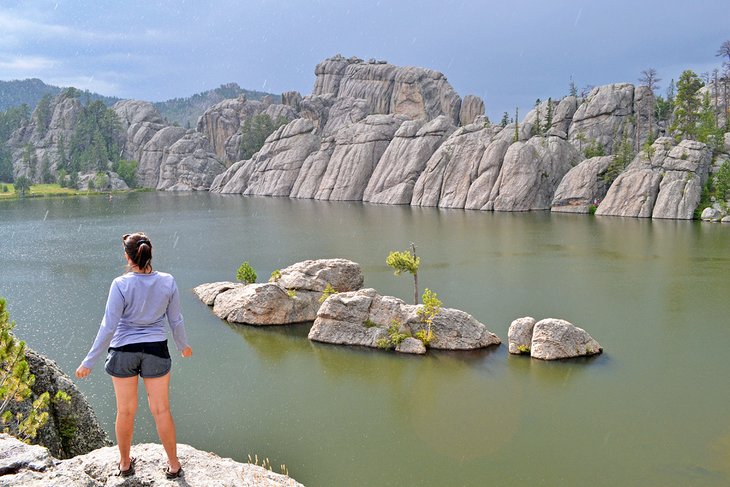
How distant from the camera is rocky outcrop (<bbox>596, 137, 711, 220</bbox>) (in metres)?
87.1

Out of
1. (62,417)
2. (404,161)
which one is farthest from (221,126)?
(62,417)

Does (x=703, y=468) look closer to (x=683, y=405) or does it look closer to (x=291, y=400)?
(x=683, y=405)

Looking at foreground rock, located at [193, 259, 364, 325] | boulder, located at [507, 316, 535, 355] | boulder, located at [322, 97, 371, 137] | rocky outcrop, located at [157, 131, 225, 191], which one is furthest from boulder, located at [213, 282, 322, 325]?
rocky outcrop, located at [157, 131, 225, 191]

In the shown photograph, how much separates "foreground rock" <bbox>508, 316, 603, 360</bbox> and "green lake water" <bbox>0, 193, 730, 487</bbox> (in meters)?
0.77

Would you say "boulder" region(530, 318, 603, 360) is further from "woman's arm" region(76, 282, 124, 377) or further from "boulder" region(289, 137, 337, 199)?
"boulder" region(289, 137, 337, 199)

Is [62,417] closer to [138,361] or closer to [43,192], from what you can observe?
[138,361]

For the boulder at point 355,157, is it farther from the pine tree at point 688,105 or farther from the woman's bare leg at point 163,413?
the woman's bare leg at point 163,413

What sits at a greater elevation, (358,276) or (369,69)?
(369,69)

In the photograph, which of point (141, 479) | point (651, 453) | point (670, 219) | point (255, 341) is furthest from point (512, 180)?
point (141, 479)

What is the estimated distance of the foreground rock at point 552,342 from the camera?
27.3 metres

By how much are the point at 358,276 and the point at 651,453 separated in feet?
74.7

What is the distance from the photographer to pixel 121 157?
190 m

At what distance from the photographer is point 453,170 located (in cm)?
11756

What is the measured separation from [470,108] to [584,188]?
90889mm
